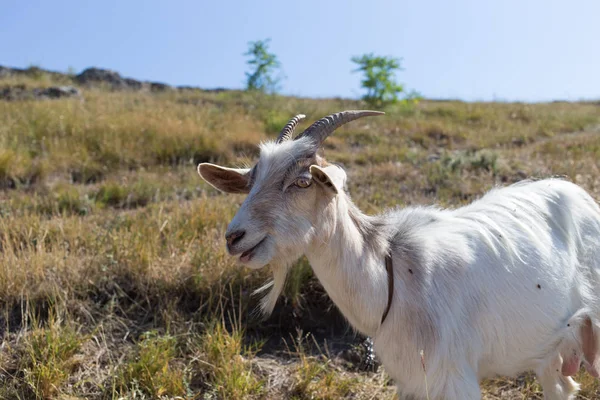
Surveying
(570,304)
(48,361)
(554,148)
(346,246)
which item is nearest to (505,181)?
(554,148)

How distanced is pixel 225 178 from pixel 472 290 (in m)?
1.49

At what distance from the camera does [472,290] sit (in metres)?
2.97

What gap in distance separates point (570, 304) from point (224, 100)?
14232 mm

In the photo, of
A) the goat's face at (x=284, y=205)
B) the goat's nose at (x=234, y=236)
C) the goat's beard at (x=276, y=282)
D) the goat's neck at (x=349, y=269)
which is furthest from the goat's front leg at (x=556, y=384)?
the goat's nose at (x=234, y=236)

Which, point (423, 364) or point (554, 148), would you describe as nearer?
point (423, 364)

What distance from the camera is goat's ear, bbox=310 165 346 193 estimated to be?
103 inches

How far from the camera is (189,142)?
9.85 metres

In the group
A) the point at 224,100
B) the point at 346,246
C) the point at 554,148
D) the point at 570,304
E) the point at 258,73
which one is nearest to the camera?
the point at 346,246

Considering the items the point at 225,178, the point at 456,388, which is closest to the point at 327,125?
the point at 225,178

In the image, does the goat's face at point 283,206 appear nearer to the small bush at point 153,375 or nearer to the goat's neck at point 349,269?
the goat's neck at point 349,269

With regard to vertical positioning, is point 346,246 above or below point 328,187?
below

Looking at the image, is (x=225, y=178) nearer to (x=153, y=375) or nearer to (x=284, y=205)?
(x=284, y=205)

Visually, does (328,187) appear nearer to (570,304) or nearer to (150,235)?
(570,304)

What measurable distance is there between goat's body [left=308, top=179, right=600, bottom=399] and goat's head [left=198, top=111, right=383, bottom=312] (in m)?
0.21
